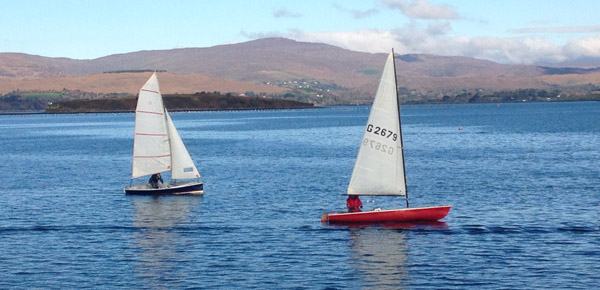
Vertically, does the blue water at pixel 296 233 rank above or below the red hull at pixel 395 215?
below

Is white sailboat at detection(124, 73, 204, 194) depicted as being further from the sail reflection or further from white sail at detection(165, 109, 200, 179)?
the sail reflection

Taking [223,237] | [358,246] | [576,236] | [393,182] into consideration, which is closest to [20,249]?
[223,237]

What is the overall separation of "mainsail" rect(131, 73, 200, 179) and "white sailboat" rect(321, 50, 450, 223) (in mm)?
21431

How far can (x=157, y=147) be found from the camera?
6756 centimetres

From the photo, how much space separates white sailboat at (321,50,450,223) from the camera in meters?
48.2

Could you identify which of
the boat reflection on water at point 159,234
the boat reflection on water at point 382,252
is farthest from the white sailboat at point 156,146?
the boat reflection on water at point 382,252

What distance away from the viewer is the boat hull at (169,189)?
6525 cm

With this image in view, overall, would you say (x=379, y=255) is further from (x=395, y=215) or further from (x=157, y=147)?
(x=157, y=147)

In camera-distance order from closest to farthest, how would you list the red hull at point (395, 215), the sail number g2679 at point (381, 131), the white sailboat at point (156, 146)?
1. the sail number g2679 at point (381, 131)
2. the red hull at point (395, 215)
3. the white sailboat at point (156, 146)

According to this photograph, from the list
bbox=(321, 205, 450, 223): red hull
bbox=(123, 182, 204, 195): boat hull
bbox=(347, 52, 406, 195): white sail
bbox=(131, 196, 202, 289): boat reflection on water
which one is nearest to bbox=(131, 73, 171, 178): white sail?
bbox=(123, 182, 204, 195): boat hull

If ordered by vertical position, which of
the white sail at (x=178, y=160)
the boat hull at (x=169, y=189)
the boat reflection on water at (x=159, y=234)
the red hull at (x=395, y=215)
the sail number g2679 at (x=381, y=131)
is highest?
the sail number g2679 at (x=381, y=131)

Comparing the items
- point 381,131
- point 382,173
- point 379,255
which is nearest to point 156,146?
point 382,173

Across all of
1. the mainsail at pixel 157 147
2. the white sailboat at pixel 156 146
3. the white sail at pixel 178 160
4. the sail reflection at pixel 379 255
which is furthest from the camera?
the white sail at pixel 178 160

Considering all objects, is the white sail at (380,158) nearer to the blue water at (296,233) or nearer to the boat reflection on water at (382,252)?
the boat reflection on water at (382,252)
